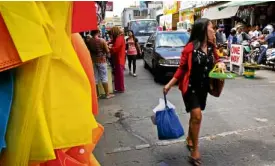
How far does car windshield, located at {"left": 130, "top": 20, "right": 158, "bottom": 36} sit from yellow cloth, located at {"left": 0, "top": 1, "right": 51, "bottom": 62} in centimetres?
2131

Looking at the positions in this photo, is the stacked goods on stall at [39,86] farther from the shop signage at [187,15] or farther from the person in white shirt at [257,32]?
the shop signage at [187,15]

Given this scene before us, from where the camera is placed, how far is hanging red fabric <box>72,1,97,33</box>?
4.66 feet

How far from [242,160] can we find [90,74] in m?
3.17

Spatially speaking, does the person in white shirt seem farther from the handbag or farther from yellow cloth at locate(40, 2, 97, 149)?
yellow cloth at locate(40, 2, 97, 149)

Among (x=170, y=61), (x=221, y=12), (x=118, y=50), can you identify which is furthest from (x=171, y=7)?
(x=118, y=50)

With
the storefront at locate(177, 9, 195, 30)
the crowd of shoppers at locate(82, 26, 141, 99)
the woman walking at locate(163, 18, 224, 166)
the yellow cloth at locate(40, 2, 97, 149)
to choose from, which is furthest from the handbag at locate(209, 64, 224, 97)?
the storefront at locate(177, 9, 195, 30)

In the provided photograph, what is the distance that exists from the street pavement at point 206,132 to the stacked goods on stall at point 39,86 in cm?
302

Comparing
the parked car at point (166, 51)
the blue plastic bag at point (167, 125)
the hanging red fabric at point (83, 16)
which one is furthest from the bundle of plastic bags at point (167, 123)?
the parked car at point (166, 51)

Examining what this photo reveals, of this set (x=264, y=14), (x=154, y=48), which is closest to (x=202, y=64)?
(x=154, y=48)

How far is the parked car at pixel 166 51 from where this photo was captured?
1007cm

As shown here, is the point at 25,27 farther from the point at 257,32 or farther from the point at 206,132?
the point at 257,32

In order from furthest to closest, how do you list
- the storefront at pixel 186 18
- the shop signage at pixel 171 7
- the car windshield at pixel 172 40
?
the shop signage at pixel 171 7
the storefront at pixel 186 18
the car windshield at pixel 172 40

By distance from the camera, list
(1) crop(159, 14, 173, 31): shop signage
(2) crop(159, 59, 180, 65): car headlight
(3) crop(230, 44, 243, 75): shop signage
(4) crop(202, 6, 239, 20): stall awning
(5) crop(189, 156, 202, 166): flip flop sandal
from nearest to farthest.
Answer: (5) crop(189, 156, 202, 166): flip flop sandal
(2) crop(159, 59, 180, 65): car headlight
(3) crop(230, 44, 243, 75): shop signage
(4) crop(202, 6, 239, 20): stall awning
(1) crop(159, 14, 173, 31): shop signage

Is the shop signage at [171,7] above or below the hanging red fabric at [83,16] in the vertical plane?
above
